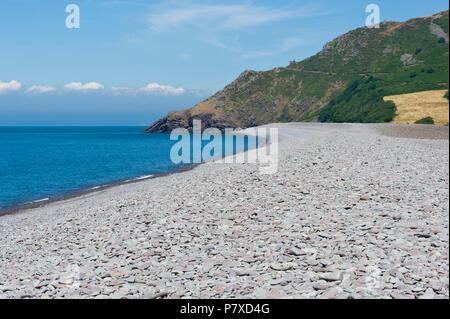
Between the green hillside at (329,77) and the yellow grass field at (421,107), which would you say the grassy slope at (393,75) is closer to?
the green hillside at (329,77)

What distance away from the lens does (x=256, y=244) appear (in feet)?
31.5

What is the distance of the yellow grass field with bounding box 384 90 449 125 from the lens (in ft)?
205

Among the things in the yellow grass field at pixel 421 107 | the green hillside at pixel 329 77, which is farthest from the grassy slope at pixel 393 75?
the yellow grass field at pixel 421 107

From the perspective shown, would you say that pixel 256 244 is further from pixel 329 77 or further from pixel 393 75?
pixel 329 77

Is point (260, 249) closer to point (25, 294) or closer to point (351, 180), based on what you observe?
point (25, 294)

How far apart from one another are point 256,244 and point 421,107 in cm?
7132

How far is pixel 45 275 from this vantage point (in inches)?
366

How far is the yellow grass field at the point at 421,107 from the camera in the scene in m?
62.4

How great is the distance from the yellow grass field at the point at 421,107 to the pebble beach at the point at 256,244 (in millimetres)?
53225

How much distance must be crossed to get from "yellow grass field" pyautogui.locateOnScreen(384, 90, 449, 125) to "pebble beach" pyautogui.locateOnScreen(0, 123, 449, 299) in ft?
175

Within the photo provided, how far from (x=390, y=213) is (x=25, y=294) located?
33.8 feet

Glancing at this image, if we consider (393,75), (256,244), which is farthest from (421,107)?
(256,244)

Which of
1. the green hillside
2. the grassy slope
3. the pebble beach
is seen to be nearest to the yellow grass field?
the grassy slope
